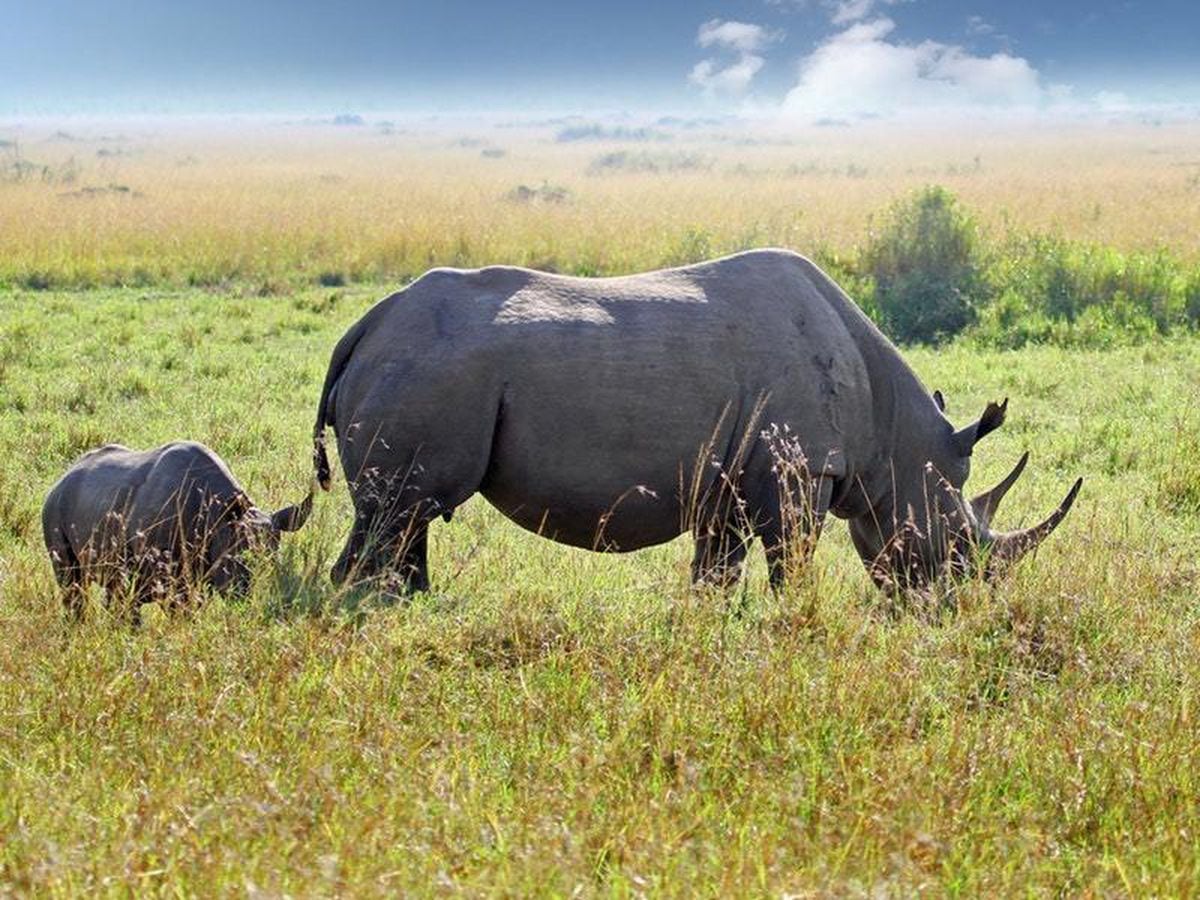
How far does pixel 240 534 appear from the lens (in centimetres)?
676

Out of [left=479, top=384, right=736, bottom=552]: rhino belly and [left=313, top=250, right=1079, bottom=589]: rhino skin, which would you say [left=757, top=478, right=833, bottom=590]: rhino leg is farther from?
[left=479, top=384, right=736, bottom=552]: rhino belly

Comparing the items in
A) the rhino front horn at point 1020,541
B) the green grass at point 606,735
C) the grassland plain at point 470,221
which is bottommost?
the grassland plain at point 470,221

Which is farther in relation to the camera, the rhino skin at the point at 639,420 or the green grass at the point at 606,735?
the rhino skin at the point at 639,420

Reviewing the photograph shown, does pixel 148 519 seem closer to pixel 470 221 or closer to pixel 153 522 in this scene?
pixel 153 522

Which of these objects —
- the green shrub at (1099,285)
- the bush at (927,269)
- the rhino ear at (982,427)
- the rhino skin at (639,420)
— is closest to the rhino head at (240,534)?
the rhino skin at (639,420)

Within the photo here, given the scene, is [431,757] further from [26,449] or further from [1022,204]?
[1022,204]

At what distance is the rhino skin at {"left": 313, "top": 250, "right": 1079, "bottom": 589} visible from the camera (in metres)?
6.66

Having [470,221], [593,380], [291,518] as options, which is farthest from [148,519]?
[470,221]

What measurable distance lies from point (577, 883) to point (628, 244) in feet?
66.3

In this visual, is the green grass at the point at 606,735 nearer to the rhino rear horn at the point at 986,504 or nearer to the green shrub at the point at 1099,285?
the rhino rear horn at the point at 986,504

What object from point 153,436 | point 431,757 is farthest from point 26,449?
point 431,757

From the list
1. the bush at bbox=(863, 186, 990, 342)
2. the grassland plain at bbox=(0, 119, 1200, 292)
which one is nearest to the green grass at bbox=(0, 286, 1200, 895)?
the bush at bbox=(863, 186, 990, 342)

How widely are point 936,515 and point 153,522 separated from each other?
3.60m

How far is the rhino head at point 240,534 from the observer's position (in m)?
6.57
